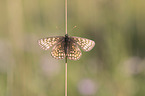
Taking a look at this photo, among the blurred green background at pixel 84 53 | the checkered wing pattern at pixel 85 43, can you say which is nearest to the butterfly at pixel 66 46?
the checkered wing pattern at pixel 85 43

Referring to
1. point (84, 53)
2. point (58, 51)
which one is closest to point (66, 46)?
point (58, 51)

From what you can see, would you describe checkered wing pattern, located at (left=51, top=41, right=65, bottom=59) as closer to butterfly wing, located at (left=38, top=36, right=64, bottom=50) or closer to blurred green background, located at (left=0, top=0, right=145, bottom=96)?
butterfly wing, located at (left=38, top=36, right=64, bottom=50)

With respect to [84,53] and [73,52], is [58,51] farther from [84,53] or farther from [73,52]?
[84,53]

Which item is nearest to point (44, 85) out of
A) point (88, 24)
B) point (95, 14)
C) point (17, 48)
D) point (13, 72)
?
point (13, 72)

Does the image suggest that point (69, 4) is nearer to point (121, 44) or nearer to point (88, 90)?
point (121, 44)

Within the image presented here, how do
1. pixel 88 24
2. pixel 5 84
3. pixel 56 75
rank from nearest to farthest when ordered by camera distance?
1. pixel 5 84
2. pixel 56 75
3. pixel 88 24

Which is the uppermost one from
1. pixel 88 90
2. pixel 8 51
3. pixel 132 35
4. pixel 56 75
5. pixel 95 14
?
pixel 95 14
